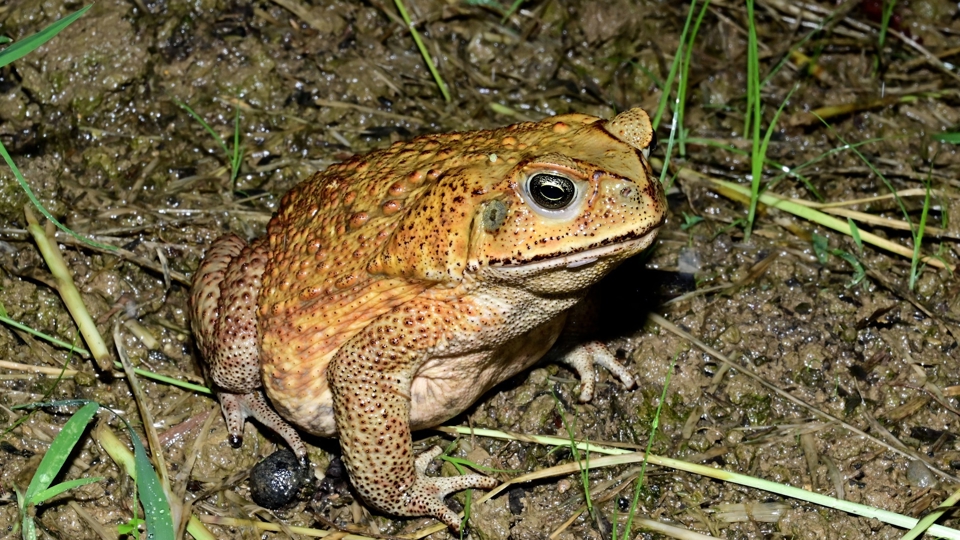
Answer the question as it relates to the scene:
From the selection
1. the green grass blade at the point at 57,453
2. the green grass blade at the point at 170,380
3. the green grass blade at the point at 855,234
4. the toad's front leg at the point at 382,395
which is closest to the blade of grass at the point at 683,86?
the green grass blade at the point at 855,234

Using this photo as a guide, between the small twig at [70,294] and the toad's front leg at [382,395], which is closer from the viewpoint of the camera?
the toad's front leg at [382,395]

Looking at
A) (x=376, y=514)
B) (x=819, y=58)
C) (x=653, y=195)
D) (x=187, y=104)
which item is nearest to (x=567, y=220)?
(x=653, y=195)

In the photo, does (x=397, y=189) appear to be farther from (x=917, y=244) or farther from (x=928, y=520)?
(x=917, y=244)

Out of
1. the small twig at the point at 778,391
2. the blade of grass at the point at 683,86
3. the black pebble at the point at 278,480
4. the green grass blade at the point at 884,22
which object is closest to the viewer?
the black pebble at the point at 278,480

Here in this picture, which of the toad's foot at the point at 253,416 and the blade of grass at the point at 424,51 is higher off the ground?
the blade of grass at the point at 424,51

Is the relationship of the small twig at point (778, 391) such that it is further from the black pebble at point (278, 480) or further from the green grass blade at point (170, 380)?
the green grass blade at point (170, 380)

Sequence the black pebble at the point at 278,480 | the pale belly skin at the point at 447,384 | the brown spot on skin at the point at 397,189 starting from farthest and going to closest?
the black pebble at the point at 278,480 < the pale belly skin at the point at 447,384 < the brown spot on skin at the point at 397,189

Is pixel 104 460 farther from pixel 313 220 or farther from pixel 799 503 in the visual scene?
pixel 799 503
